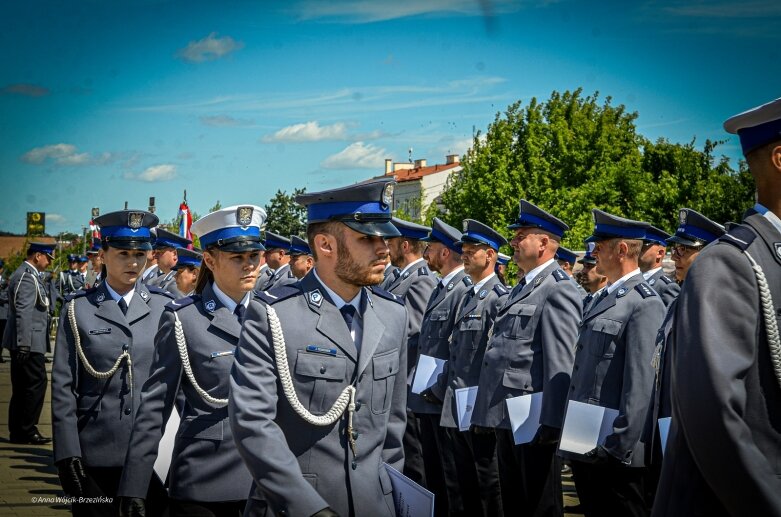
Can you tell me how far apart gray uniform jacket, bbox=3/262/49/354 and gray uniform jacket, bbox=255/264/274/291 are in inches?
131

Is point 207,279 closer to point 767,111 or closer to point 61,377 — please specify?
point 61,377

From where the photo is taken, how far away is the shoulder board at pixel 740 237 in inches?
110

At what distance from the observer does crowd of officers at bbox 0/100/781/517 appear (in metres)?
2.72

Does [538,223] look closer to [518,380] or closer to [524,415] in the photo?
[518,380]

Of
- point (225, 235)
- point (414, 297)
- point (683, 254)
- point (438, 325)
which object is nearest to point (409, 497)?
point (225, 235)

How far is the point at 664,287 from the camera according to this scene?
8.09 metres

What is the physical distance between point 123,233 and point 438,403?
11.6 ft

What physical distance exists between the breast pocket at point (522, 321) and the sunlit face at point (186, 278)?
5.89 m

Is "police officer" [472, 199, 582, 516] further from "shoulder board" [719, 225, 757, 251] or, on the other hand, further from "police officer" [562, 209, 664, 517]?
"shoulder board" [719, 225, 757, 251]

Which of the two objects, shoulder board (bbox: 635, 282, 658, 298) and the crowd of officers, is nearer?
the crowd of officers

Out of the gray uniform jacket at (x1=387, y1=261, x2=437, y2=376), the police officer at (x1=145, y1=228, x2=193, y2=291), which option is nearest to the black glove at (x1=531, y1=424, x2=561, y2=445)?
the gray uniform jacket at (x1=387, y1=261, x2=437, y2=376)

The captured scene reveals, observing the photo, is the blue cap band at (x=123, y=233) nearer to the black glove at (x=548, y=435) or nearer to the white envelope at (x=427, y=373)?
the black glove at (x=548, y=435)

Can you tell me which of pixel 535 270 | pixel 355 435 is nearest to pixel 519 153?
pixel 535 270

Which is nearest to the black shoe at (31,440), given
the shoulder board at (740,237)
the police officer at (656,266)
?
the police officer at (656,266)
